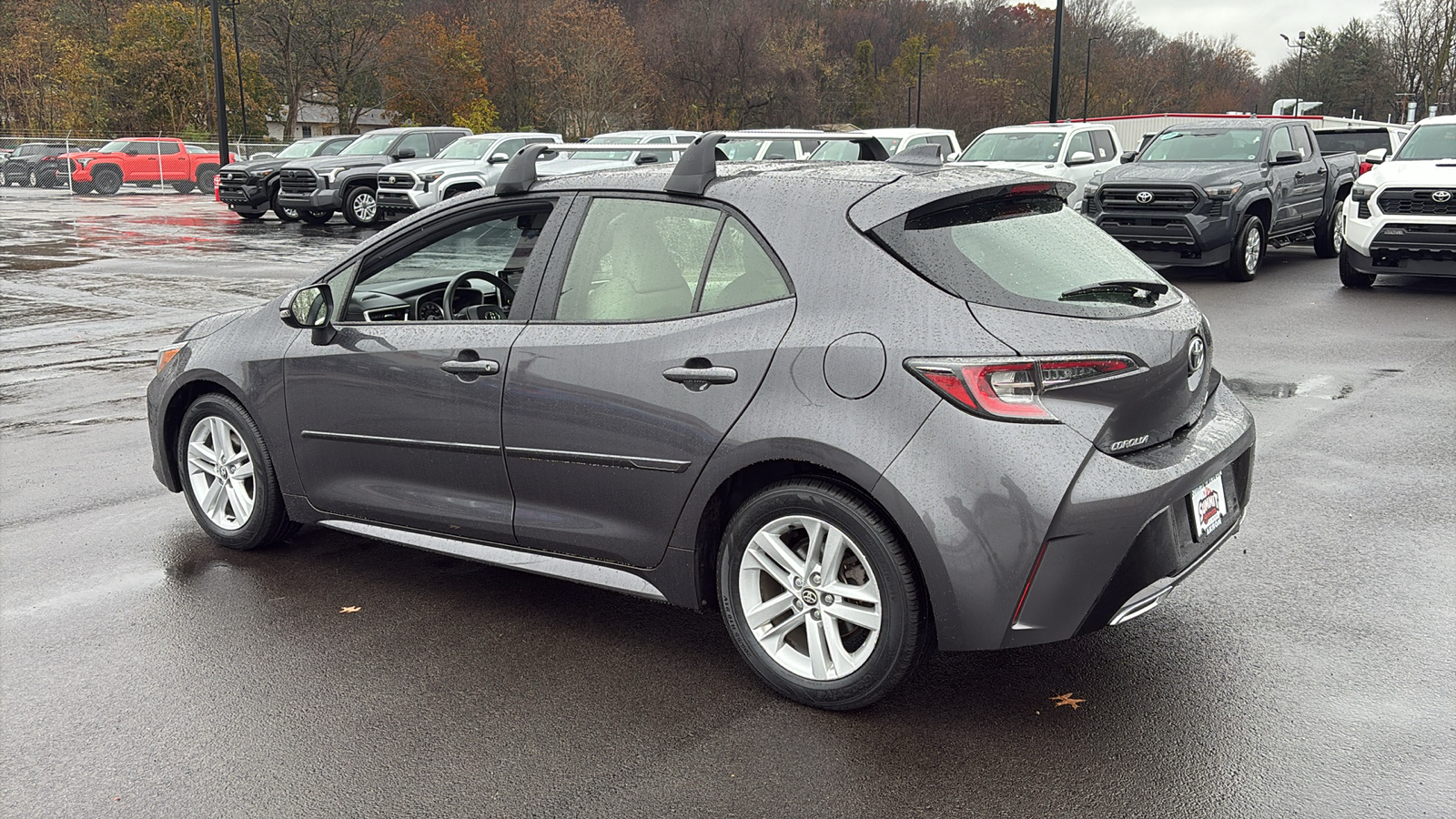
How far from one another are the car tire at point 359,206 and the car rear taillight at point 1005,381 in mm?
23619

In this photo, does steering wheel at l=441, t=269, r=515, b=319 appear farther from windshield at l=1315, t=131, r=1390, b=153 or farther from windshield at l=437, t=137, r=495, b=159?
windshield at l=1315, t=131, r=1390, b=153

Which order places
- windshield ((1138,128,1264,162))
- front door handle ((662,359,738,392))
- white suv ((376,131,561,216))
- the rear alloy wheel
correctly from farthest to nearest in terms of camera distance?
white suv ((376,131,561,216)) → windshield ((1138,128,1264,162)) → the rear alloy wheel → front door handle ((662,359,738,392))

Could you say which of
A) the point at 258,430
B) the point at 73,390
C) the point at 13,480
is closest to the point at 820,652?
the point at 258,430

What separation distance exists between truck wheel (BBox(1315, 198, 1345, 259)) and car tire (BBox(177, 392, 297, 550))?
15.9 m

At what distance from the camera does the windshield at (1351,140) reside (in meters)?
22.2

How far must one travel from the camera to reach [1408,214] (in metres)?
12.9

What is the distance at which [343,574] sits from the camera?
5.04m

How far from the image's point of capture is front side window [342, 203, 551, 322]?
450 cm

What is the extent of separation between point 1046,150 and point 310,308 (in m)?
15.3

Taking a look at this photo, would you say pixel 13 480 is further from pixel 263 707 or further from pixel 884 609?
pixel 884 609

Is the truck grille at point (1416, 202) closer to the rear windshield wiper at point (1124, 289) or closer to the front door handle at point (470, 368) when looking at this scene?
the rear windshield wiper at point (1124, 289)

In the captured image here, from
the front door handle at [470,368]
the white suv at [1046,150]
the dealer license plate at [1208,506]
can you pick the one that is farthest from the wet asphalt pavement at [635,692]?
the white suv at [1046,150]

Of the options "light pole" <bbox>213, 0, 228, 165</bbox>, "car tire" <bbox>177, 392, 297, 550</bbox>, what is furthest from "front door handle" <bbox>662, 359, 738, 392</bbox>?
"light pole" <bbox>213, 0, 228, 165</bbox>

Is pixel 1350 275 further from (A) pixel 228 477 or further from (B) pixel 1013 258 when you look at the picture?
(A) pixel 228 477
